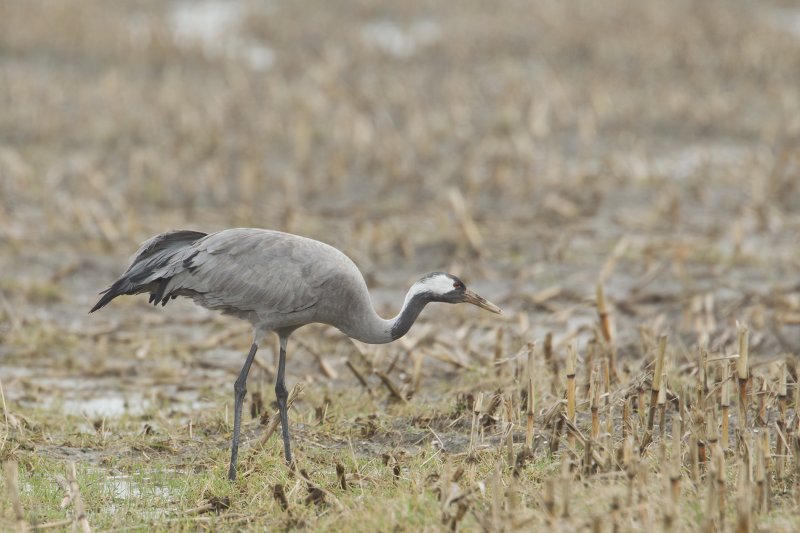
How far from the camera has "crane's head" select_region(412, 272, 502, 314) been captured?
19.1 ft

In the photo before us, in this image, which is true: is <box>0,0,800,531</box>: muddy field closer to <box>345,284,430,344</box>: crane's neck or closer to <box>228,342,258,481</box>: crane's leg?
<box>228,342,258,481</box>: crane's leg

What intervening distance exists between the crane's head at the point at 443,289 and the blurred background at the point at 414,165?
1805 millimetres

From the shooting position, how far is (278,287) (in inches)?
229

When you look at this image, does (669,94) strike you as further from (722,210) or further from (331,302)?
(331,302)

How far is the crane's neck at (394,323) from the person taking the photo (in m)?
5.81

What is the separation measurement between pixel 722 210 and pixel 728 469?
6624mm

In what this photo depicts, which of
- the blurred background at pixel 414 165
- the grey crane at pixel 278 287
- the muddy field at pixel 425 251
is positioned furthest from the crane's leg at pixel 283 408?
the blurred background at pixel 414 165

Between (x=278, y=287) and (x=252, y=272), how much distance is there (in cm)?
17

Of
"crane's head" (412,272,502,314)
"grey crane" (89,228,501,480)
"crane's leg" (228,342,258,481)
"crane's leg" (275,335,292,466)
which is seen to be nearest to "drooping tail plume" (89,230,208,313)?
"grey crane" (89,228,501,480)

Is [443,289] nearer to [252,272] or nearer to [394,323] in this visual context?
[394,323]

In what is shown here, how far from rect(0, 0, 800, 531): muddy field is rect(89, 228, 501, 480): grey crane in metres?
0.58

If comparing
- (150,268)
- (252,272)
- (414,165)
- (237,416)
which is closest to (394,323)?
(252,272)

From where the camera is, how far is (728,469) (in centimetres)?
499

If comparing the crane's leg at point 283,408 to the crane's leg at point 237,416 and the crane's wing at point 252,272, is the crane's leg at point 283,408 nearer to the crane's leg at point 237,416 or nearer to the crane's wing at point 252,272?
the crane's leg at point 237,416
